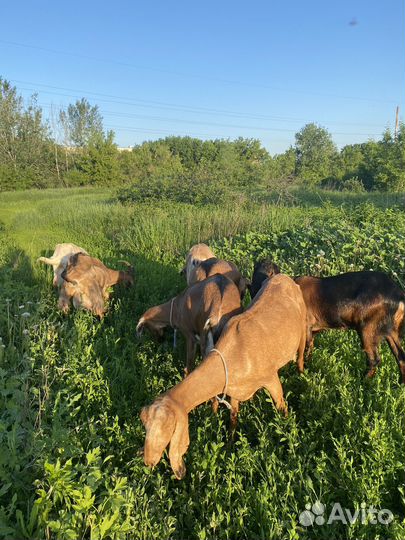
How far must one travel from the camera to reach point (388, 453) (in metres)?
2.74

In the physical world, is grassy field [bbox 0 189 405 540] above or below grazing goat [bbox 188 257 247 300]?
below

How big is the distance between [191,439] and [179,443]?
2.59 ft

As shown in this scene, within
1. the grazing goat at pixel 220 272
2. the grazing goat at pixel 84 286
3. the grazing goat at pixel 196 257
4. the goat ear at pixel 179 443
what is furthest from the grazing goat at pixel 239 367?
the grazing goat at pixel 84 286

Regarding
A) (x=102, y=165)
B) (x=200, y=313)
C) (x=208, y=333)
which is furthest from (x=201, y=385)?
(x=102, y=165)

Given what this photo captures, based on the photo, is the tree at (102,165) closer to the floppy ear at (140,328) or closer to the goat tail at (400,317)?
the floppy ear at (140,328)

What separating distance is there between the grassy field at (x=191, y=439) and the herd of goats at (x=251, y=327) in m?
0.25

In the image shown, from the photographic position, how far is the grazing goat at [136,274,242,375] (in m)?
3.72

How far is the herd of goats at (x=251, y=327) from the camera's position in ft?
8.52

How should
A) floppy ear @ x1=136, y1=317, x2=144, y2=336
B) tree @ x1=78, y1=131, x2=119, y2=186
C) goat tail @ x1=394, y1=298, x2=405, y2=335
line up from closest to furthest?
goat tail @ x1=394, y1=298, x2=405, y2=335 → floppy ear @ x1=136, y1=317, x2=144, y2=336 → tree @ x1=78, y1=131, x2=119, y2=186

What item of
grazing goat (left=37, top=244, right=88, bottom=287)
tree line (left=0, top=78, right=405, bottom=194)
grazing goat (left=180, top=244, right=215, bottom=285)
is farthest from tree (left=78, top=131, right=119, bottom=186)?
grazing goat (left=180, top=244, right=215, bottom=285)

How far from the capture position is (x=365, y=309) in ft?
13.0

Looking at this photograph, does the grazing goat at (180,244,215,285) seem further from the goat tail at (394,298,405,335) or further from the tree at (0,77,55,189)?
the tree at (0,77,55,189)

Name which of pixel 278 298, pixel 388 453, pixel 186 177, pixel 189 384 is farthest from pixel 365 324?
pixel 186 177

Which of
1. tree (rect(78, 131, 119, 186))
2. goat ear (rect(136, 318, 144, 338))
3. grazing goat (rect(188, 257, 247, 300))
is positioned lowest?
goat ear (rect(136, 318, 144, 338))
